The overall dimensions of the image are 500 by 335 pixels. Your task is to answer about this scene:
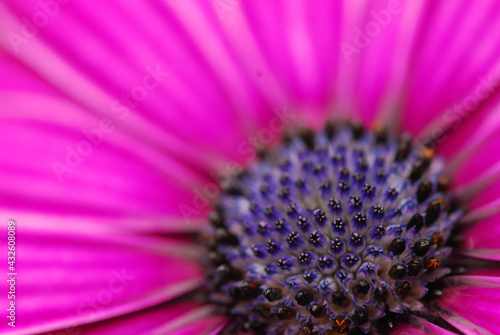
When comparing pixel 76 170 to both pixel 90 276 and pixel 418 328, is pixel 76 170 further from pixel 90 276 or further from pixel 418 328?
pixel 418 328

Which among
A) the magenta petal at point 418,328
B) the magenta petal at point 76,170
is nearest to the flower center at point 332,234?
the magenta petal at point 418,328

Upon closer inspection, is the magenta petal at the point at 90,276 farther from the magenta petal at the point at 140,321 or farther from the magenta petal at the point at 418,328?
the magenta petal at the point at 418,328

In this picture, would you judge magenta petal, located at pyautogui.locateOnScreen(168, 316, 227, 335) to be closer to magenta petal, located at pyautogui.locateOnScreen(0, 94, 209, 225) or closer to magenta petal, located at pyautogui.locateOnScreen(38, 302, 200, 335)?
magenta petal, located at pyautogui.locateOnScreen(38, 302, 200, 335)

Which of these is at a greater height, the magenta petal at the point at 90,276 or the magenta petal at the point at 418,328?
the magenta petal at the point at 90,276

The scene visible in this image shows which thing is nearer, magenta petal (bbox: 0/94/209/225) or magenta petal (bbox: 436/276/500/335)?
magenta petal (bbox: 436/276/500/335)

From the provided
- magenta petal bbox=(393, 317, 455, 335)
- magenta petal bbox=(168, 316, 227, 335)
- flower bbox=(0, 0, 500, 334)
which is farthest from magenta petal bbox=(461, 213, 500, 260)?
magenta petal bbox=(168, 316, 227, 335)

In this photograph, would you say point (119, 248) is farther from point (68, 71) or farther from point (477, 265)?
point (477, 265)
